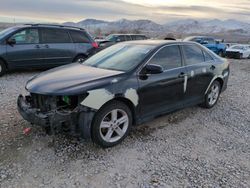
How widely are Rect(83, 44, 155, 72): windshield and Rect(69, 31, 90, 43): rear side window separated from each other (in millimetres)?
4519

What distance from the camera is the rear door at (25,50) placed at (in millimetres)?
7918

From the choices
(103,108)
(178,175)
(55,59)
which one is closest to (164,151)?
(178,175)

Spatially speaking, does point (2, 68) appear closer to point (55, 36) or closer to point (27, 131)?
point (55, 36)

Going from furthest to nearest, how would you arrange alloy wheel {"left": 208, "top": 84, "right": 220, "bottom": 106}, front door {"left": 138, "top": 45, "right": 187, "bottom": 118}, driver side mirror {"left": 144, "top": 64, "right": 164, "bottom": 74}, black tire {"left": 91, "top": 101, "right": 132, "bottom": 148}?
alloy wheel {"left": 208, "top": 84, "right": 220, "bottom": 106}
front door {"left": 138, "top": 45, "right": 187, "bottom": 118}
driver side mirror {"left": 144, "top": 64, "right": 164, "bottom": 74}
black tire {"left": 91, "top": 101, "right": 132, "bottom": 148}

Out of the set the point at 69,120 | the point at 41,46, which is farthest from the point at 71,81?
the point at 41,46

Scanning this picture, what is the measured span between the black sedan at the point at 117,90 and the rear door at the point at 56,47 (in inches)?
163

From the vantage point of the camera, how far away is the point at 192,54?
5.08 metres

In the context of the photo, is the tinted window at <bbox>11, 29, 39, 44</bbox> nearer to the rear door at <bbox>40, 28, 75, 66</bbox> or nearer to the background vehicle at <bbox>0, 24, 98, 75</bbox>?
the background vehicle at <bbox>0, 24, 98, 75</bbox>

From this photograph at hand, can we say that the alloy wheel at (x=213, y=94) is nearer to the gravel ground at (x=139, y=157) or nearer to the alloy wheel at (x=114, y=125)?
the gravel ground at (x=139, y=157)

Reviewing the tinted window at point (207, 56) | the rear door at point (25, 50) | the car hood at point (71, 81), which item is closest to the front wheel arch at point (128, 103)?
the car hood at point (71, 81)

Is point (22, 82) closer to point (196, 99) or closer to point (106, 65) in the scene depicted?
point (106, 65)

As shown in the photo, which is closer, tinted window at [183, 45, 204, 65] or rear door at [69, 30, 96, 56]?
tinted window at [183, 45, 204, 65]

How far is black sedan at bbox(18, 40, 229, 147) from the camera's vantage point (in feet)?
11.2

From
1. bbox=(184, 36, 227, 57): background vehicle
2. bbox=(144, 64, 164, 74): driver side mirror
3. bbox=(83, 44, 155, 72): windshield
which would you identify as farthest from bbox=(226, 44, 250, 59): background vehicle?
bbox=(144, 64, 164, 74): driver side mirror
